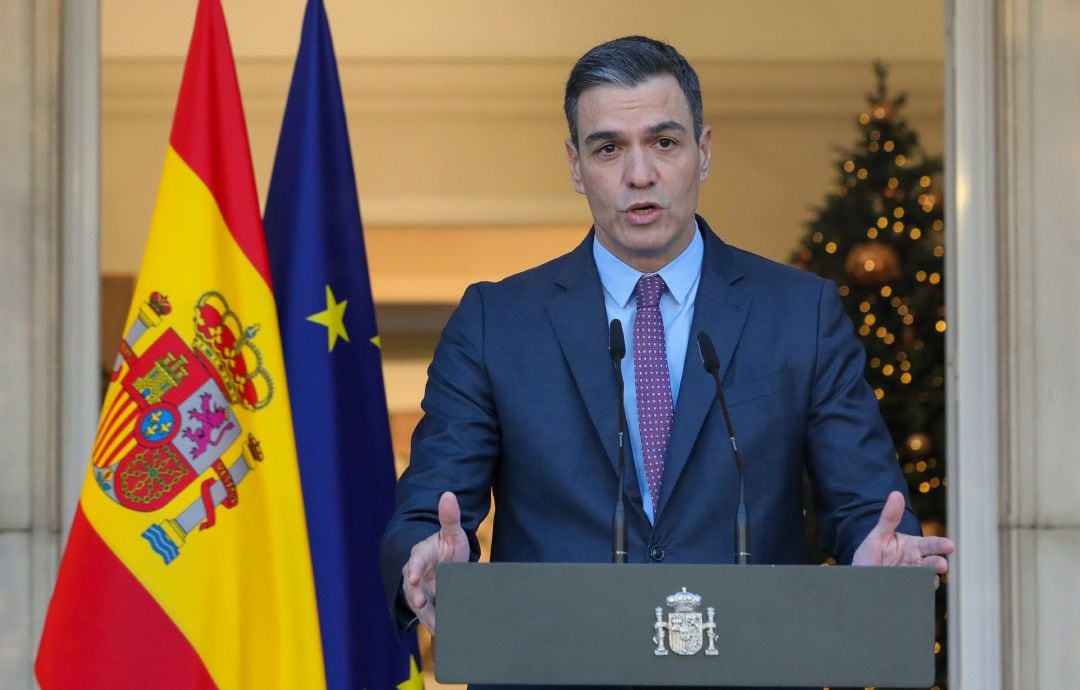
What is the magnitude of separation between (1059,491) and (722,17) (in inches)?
122

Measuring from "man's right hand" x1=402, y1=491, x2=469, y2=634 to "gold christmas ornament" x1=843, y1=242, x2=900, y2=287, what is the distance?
388 cm

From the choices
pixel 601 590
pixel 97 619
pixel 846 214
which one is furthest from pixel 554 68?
pixel 601 590

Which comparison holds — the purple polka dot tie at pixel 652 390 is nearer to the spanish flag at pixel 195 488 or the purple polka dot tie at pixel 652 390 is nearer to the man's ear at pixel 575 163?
the man's ear at pixel 575 163

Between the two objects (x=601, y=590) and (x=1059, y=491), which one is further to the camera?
(x=1059, y=491)

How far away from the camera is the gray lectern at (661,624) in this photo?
1803mm

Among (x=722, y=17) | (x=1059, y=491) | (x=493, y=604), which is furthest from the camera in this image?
(x=722, y=17)

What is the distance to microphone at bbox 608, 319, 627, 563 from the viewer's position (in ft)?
6.73

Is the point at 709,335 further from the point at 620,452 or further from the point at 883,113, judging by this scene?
the point at 883,113

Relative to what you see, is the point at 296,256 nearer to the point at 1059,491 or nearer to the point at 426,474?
the point at 426,474

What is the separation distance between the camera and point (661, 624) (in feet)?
5.90

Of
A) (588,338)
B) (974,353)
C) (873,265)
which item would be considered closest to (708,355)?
(588,338)

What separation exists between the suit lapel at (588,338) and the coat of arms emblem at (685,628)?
55 centimetres

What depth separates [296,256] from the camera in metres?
3.70

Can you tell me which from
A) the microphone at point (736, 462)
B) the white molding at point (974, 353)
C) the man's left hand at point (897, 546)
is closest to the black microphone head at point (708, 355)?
the microphone at point (736, 462)
